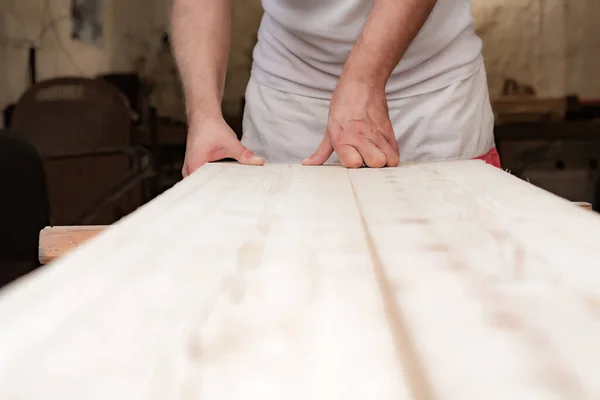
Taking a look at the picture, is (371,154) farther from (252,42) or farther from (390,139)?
(252,42)

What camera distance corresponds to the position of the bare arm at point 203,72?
2.95 feet

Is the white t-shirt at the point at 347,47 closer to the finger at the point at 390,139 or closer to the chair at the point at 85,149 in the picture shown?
the finger at the point at 390,139

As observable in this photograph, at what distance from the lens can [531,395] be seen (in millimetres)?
183

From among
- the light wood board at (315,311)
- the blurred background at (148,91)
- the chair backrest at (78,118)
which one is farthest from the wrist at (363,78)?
the chair backrest at (78,118)

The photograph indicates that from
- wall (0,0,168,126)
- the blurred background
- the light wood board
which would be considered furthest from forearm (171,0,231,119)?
wall (0,0,168,126)

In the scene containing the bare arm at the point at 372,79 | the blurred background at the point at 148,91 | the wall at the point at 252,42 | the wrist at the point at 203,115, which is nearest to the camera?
the bare arm at the point at 372,79

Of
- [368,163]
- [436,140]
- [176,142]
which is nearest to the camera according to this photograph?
[368,163]

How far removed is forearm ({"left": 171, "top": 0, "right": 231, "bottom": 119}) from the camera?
1.00 m

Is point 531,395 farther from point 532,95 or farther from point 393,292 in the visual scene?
point 532,95

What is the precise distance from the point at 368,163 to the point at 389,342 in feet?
1.89

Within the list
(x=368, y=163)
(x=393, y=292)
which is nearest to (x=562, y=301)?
(x=393, y=292)

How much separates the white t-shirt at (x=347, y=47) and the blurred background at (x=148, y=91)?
173 centimetres

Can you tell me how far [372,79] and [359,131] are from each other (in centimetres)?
9

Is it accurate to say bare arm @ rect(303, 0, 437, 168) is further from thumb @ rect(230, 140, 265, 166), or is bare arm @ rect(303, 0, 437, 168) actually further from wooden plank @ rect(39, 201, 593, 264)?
wooden plank @ rect(39, 201, 593, 264)
